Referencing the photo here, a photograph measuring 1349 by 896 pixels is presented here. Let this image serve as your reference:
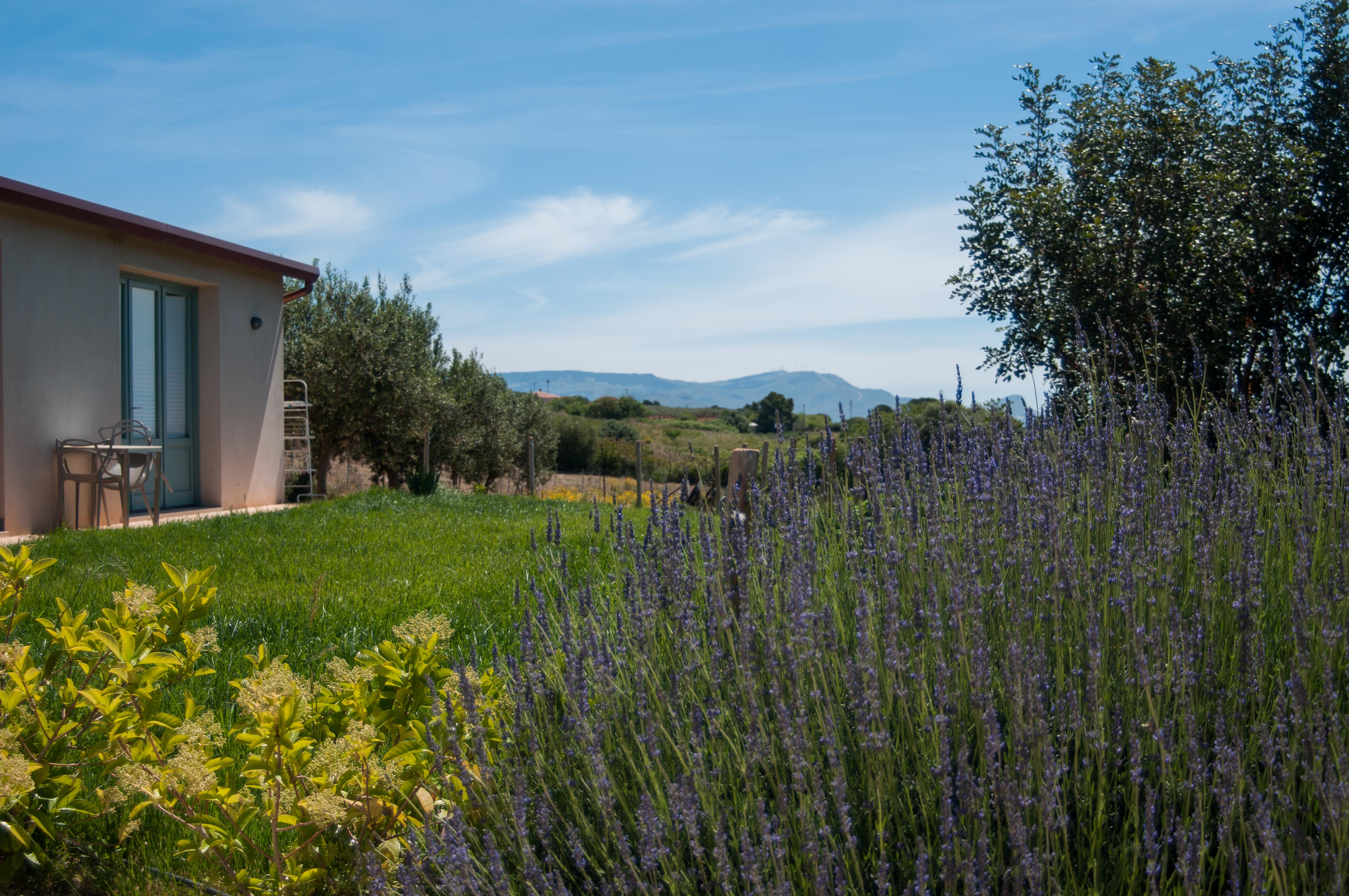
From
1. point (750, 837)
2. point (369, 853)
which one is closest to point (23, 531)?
point (369, 853)

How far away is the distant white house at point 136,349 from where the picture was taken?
8.01 metres

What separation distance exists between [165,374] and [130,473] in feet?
6.85

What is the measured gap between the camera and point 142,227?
8.96 metres

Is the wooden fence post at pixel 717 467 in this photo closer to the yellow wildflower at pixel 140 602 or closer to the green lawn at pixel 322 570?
the green lawn at pixel 322 570

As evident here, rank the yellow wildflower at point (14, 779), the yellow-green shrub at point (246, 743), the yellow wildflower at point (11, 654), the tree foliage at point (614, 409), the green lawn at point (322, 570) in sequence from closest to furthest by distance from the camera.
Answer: the yellow wildflower at point (14, 779) < the yellow-green shrub at point (246, 743) < the yellow wildflower at point (11, 654) < the green lawn at point (322, 570) < the tree foliage at point (614, 409)

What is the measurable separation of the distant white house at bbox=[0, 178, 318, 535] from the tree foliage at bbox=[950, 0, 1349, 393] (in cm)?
929

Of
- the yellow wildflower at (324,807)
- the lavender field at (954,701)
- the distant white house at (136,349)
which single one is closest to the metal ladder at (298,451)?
the distant white house at (136,349)

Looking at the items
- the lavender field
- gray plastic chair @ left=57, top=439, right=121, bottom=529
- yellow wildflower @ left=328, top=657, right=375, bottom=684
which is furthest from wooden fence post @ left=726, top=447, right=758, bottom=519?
gray plastic chair @ left=57, top=439, right=121, bottom=529

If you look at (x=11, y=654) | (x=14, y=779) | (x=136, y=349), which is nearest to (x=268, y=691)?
(x=14, y=779)

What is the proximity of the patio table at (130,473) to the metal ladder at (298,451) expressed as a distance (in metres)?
2.35

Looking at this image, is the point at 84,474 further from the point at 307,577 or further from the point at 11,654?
the point at 11,654

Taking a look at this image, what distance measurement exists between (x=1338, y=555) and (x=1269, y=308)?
23.6 feet

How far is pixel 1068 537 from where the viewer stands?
2070 millimetres

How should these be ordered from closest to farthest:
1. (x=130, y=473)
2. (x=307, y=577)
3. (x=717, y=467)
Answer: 1. (x=717, y=467)
2. (x=307, y=577)
3. (x=130, y=473)
